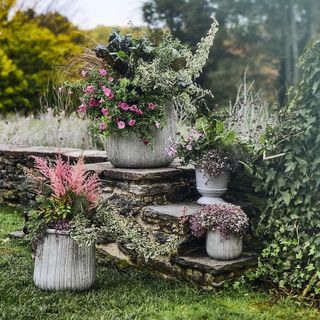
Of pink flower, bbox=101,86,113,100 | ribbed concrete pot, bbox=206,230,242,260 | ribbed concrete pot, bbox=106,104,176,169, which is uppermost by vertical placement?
pink flower, bbox=101,86,113,100

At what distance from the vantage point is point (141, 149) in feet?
14.8

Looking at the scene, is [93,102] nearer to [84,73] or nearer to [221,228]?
[84,73]

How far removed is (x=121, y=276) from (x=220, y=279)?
83cm

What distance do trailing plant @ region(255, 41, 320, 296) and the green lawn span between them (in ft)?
0.77

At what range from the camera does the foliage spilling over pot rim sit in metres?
4.31

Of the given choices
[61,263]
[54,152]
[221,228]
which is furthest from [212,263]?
[54,152]

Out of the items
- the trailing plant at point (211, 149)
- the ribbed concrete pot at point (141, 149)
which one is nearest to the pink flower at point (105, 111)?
the ribbed concrete pot at point (141, 149)

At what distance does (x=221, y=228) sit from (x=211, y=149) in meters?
0.71

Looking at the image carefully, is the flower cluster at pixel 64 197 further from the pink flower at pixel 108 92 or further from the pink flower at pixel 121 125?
the pink flower at pixel 108 92

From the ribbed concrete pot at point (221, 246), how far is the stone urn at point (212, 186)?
48 cm

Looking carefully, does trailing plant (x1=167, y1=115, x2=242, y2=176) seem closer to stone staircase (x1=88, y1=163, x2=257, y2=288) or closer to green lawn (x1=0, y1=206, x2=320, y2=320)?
stone staircase (x1=88, y1=163, x2=257, y2=288)

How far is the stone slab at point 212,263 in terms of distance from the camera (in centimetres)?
370

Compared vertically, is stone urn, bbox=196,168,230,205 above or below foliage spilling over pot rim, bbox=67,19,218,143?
below

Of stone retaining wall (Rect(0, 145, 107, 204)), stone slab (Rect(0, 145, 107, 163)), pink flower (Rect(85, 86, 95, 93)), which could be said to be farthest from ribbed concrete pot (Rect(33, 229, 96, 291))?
stone retaining wall (Rect(0, 145, 107, 204))
